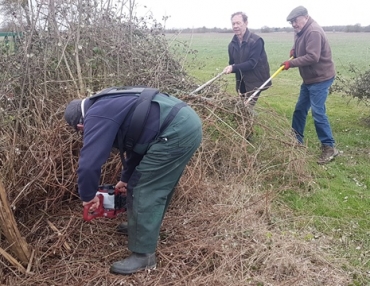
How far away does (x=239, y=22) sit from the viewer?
5543 millimetres

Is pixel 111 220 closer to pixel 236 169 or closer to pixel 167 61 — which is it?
pixel 236 169

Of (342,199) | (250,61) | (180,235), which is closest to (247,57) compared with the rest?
(250,61)

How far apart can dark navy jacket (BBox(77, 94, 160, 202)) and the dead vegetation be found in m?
0.58

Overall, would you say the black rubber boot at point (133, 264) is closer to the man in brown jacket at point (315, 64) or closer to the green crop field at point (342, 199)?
the green crop field at point (342, 199)

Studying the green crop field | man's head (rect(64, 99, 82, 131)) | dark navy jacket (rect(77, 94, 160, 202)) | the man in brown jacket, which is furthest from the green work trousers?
the man in brown jacket

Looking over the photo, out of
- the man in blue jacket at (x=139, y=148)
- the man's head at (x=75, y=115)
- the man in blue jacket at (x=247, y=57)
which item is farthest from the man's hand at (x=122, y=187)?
the man in blue jacket at (x=247, y=57)

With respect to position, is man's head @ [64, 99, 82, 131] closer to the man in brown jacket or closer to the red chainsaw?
the red chainsaw

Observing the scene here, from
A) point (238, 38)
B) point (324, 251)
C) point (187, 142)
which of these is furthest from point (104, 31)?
point (324, 251)

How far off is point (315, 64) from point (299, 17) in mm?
622

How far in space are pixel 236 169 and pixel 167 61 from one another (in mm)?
1645

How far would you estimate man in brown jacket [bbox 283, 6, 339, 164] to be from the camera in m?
5.21

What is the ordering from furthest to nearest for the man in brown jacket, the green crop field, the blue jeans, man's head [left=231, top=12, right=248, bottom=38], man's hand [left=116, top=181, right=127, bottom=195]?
man's head [left=231, top=12, right=248, bottom=38], the blue jeans, the man in brown jacket, the green crop field, man's hand [left=116, top=181, right=127, bottom=195]

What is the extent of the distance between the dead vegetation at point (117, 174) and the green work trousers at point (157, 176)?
1.05 ft

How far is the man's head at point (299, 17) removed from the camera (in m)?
5.23
